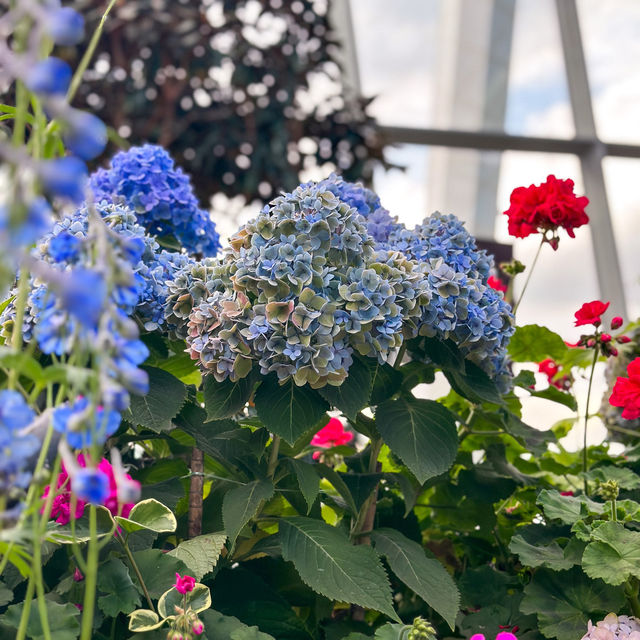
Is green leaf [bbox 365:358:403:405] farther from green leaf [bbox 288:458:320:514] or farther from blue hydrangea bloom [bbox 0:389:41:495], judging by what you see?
blue hydrangea bloom [bbox 0:389:41:495]

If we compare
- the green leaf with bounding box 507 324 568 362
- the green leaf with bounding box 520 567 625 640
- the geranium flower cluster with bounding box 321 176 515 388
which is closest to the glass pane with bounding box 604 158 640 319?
the green leaf with bounding box 507 324 568 362

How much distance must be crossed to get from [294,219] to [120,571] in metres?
0.43

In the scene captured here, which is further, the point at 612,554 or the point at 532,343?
the point at 532,343

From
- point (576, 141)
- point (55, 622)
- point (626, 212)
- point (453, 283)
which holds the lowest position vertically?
point (55, 622)

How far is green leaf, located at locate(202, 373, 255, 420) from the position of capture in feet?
2.99

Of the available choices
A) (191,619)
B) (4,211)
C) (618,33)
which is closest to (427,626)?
(191,619)

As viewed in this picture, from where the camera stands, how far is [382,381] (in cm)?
102

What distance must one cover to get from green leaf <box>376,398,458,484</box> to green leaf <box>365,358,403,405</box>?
1 centimetres

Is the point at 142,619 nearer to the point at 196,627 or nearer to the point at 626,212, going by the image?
the point at 196,627

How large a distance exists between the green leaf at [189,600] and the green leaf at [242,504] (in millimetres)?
89

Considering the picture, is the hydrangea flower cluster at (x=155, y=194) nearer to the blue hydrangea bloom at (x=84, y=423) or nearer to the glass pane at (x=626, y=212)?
the blue hydrangea bloom at (x=84, y=423)

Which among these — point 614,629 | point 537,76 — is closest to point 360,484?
point 614,629

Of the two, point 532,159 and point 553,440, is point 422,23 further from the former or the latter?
point 553,440

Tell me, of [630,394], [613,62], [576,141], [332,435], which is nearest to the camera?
[630,394]
